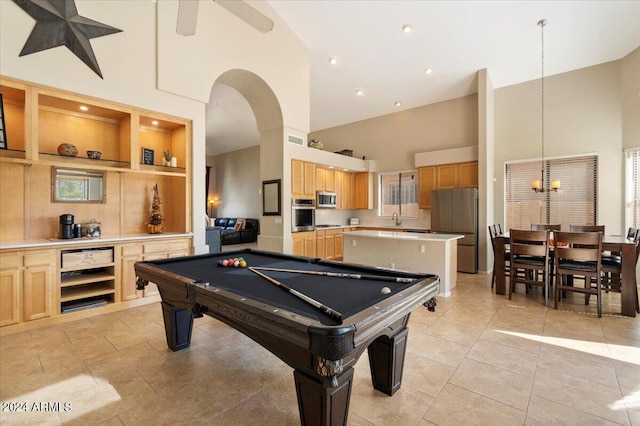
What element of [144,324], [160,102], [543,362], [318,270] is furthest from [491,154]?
[144,324]

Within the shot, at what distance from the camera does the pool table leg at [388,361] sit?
2045 millimetres

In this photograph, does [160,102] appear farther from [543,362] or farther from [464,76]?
[464,76]

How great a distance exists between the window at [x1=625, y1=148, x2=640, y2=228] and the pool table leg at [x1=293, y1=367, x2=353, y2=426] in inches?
252

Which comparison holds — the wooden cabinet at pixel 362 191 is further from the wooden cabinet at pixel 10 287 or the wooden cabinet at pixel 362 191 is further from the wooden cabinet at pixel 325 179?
the wooden cabinet at pixel 10 287

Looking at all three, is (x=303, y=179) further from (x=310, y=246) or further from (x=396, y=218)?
(x=396, y=218)

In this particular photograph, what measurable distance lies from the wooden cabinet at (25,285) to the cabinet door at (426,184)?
688 centimetres

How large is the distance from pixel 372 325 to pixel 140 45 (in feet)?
14.6

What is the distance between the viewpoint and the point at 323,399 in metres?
1.39

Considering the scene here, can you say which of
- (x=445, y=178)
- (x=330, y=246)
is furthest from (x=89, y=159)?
(x=445, y=178)

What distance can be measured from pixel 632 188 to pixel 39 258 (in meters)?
8.77

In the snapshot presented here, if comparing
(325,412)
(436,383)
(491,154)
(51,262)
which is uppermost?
(491,154)

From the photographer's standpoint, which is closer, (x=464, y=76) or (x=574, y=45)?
(x=574, y=45)

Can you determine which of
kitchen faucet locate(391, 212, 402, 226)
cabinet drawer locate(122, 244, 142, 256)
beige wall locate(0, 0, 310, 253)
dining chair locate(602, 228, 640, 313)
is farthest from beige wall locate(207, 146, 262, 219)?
dining chair locate(602, 228, 640, 313)

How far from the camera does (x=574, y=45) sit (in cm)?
508
